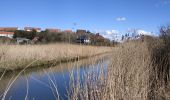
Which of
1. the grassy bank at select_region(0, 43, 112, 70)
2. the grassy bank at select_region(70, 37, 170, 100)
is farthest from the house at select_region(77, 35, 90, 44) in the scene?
the grassy bank at select_region(0, 43, 112, 70)

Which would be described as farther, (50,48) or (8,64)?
(50,48)

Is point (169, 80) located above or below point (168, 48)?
below

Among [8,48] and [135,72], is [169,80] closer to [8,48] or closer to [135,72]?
[135,72]

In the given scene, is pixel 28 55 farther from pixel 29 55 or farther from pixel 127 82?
pixel 127 82

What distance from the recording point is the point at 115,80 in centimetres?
457

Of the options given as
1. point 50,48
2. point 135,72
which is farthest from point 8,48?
point 135,72

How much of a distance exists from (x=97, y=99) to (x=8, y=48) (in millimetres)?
10583

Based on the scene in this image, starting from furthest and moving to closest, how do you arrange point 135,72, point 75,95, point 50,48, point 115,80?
point 50,48
point 135,72
point 115,80
point 75,95

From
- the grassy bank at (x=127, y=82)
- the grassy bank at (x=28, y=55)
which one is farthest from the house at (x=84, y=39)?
the grassy bank at (x=28, y=55)

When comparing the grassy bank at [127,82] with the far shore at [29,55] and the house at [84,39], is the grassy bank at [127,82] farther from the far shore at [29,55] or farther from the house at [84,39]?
the far shore at [29,55]

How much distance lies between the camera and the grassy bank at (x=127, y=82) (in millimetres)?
4098

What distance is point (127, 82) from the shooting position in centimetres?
484

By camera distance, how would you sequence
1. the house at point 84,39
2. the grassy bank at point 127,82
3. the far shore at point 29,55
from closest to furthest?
the grassy bank at point 127,82 → the house at point 84,39 → the far shore at point 29,55

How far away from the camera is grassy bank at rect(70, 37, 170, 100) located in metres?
4.10
